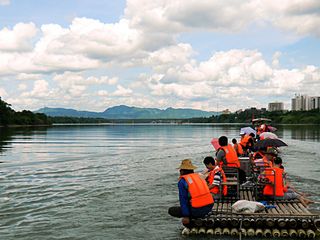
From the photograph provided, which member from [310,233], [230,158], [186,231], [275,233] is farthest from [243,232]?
[230,158]

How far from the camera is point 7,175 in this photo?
954 inches

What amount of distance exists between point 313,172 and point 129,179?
37.0 ft

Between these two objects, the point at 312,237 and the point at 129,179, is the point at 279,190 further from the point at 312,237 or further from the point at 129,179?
the point at 129,179

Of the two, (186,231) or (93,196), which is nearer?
(186,231)

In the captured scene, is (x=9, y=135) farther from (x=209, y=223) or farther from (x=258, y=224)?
(x=258, y=224)

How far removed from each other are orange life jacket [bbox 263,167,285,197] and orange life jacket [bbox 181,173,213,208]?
3527 mm

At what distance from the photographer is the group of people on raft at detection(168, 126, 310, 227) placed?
10.8 m

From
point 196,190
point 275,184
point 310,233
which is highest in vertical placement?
point 196,190

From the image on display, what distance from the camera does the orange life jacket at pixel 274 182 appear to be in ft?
44.8

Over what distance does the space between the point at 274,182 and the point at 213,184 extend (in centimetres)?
196

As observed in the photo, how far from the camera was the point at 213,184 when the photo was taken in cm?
1366

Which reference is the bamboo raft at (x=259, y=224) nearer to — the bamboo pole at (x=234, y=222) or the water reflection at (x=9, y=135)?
Answer: the bamboo pole at (x=234, y=222)

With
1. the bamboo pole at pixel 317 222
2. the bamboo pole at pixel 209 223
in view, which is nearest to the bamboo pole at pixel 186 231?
the bamboo pole at pixel 209 223

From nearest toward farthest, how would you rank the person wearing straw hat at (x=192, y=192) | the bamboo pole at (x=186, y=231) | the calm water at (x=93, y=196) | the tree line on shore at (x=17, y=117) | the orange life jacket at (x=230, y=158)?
the person wearing straw hat at (x=192, y=192)
the bamboo pole at (x=186, y=231)
the calm water at (x=93, y=196)
the orange life jacket at (x=230, y=158)
the tree line on shore at (x=17, y=117)
